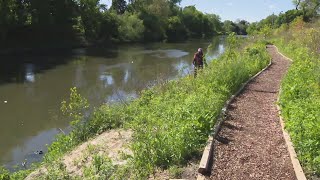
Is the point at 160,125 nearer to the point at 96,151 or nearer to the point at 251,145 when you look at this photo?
the point at 96,151

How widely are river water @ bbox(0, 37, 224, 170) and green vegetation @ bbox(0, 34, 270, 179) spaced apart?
145 cm

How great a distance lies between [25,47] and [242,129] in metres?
43.4

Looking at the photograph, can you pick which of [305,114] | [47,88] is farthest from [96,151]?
[47,88]

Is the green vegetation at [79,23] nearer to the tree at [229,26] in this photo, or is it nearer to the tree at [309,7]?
the tree at [309,7]

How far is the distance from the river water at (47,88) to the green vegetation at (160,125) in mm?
1449

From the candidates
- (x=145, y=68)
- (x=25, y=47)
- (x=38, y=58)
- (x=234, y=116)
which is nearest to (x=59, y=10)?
(x=25, y=47)

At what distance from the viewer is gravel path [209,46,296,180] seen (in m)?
7.07

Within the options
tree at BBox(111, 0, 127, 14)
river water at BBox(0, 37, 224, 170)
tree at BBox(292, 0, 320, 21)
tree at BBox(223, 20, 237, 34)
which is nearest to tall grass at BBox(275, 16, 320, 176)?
river water at BBox(0, 37, 224, 170)

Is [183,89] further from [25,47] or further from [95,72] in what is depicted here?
[25,47]

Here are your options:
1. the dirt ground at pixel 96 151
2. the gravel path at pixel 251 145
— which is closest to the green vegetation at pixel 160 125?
the dirt ground at pixel 96 151

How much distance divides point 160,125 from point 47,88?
15.8 metres

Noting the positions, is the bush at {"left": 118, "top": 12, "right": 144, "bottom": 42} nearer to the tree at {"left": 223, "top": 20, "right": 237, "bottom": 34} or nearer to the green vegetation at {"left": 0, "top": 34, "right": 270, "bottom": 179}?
the green vegetation at {"left": 0, "top": 34, "right": 270, "bottom": 179}

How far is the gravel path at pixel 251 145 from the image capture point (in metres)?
7.07

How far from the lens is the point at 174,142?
25.2 ft
